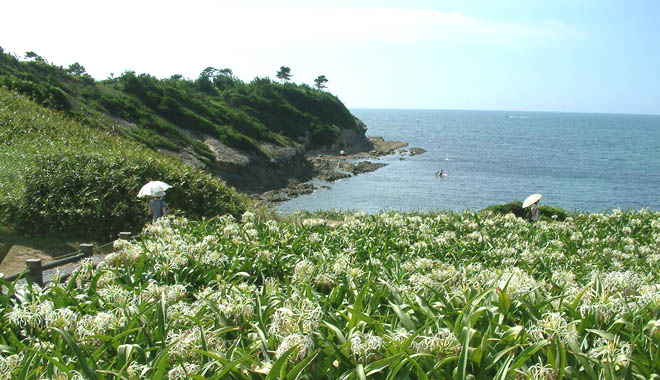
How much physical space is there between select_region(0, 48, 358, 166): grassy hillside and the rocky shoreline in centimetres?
345

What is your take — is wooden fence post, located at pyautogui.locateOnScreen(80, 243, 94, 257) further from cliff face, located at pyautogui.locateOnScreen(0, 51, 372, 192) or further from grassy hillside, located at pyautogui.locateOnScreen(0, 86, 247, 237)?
cliff face, located at pyautogui.locateOnScreen(0, 51, 372, 192)

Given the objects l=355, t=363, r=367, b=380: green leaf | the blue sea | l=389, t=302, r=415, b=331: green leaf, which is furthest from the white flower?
the blue sea

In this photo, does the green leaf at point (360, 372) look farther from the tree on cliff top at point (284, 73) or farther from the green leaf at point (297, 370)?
the tree on cliff top at point (284, 73)

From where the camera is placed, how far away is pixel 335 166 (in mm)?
48375

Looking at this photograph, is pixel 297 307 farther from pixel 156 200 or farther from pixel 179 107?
pixel 179 107

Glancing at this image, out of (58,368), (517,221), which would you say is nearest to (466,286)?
(58,368)

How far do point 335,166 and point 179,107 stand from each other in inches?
647

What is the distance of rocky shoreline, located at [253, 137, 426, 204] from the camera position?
34.5 metres

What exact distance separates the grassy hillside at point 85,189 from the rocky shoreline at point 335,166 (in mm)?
19145

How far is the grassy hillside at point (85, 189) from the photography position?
401 inches

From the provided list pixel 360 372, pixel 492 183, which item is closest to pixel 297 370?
pixel 360 372

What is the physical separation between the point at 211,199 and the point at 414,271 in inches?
358

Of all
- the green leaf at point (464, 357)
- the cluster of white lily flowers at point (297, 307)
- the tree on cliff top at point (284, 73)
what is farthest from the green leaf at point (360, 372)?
the tree on cliff top at point (284, 73)

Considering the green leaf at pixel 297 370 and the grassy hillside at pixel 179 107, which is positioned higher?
the grassy hillside at pixel 179 107
